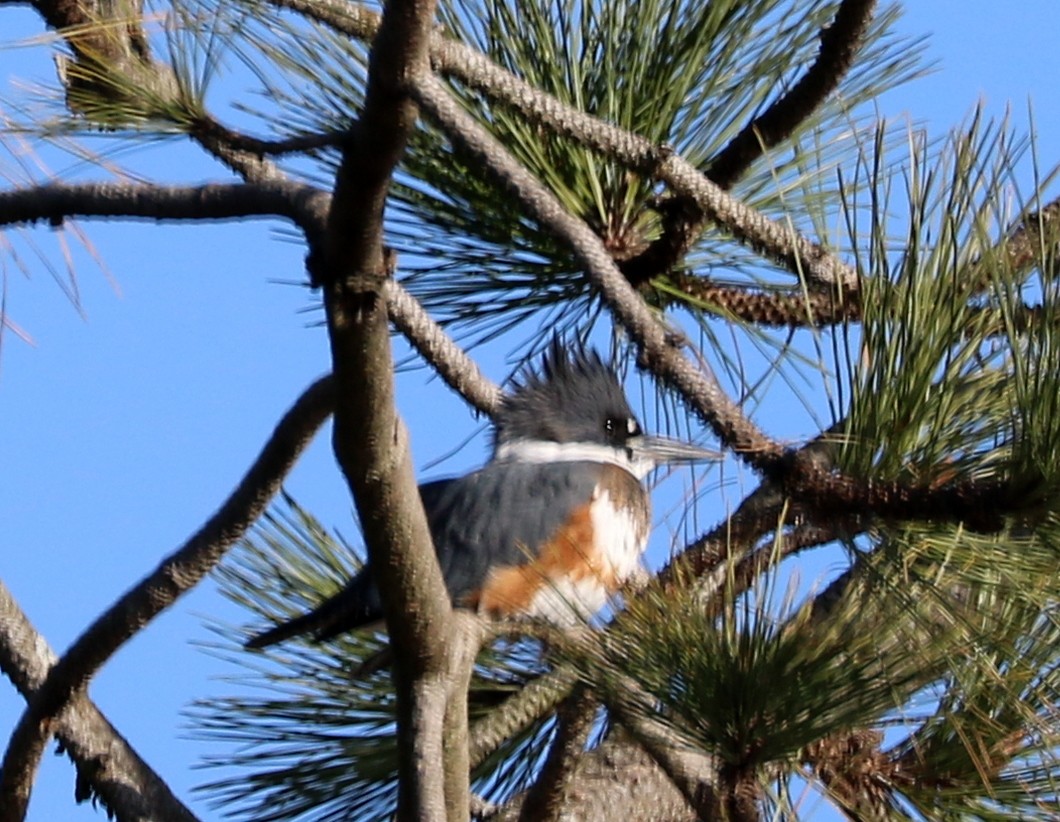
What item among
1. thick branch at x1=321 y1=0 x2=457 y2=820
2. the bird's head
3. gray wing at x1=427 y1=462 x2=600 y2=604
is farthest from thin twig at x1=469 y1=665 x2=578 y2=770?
the bird's head

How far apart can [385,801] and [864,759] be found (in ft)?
2.36

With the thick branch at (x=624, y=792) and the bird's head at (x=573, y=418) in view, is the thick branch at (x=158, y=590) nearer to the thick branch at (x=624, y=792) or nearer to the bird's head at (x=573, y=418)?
the thick branch at (x=624, y=792)

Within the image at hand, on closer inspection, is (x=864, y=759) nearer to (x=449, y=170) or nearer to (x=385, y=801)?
(x=385, y=801)

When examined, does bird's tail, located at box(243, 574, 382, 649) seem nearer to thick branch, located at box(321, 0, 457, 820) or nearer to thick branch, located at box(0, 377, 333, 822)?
thick branch, located at box(0, 377, 333, 822)

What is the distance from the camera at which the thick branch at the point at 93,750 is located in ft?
6.10

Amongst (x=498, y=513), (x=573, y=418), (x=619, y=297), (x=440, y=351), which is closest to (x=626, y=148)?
(x=619, y=297)

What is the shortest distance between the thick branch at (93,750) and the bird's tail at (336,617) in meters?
0.41

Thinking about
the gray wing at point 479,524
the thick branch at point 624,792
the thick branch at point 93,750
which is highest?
the gray wing at point 479,524

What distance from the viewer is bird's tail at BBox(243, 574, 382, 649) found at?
2.24 meters

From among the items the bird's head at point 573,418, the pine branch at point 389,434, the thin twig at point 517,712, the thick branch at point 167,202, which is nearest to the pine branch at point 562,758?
the thin twig at point 517,712

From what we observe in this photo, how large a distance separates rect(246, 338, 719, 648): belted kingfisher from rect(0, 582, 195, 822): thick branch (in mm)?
415

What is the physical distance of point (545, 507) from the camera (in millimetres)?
2484

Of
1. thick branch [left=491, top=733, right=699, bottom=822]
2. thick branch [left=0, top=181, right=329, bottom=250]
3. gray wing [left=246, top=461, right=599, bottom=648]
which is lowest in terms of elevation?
thick branch [left=491, top=733, right=699, bottom=822]

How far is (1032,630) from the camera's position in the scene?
1566 millimetres
